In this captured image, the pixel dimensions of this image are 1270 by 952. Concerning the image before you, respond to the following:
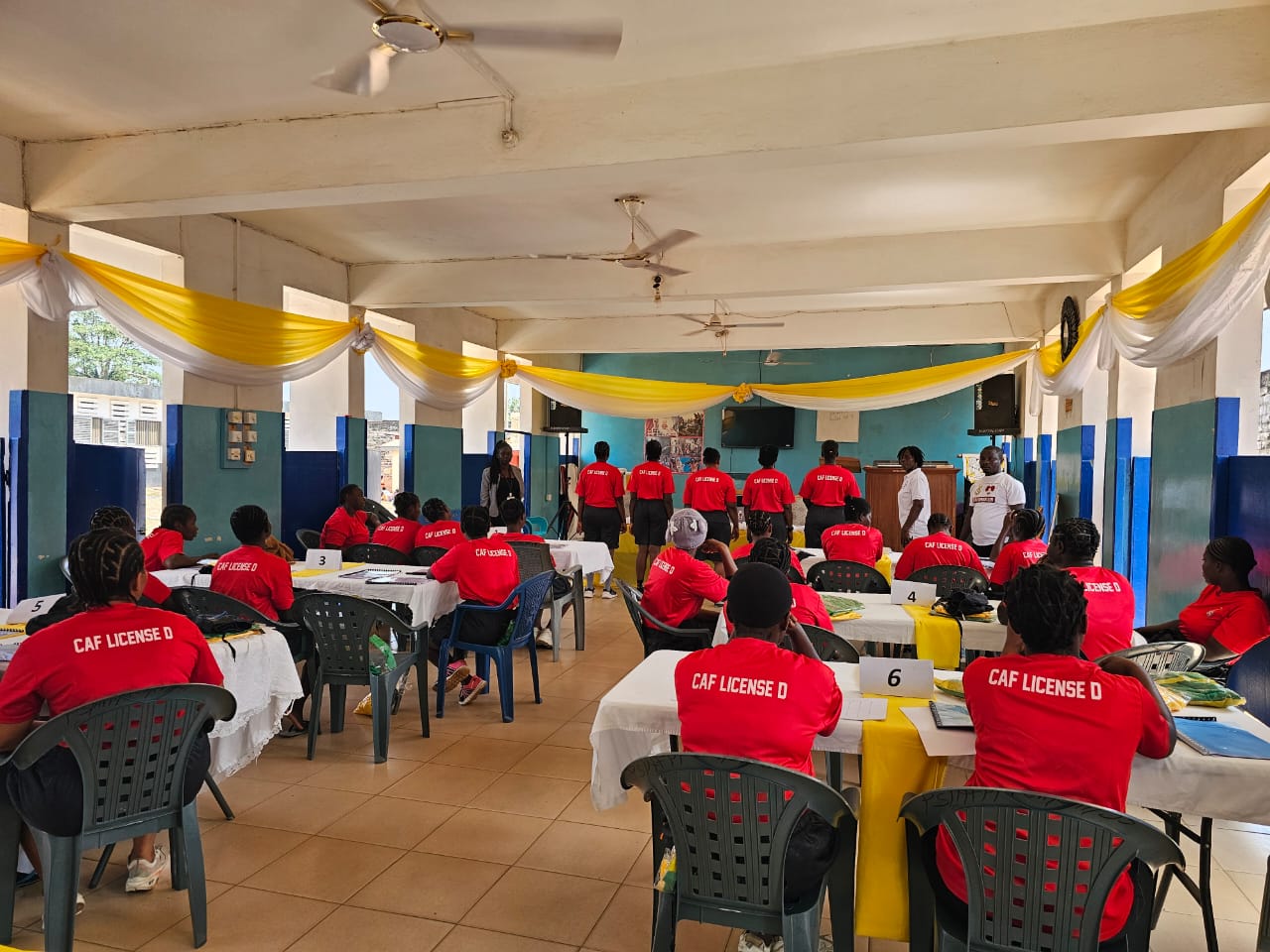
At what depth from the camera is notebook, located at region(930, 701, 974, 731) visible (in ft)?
7.95

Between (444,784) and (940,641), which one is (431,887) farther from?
(940,641)

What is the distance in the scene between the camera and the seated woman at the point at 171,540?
5.22m

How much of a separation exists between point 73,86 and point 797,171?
4.39 meters

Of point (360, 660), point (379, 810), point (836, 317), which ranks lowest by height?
point (379, 810)

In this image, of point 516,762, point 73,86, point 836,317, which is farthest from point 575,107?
point 836,317

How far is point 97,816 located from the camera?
96.8 inches

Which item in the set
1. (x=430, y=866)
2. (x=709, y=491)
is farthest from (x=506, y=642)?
(x=709, y=491)

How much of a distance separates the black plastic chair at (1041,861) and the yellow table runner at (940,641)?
2.07m

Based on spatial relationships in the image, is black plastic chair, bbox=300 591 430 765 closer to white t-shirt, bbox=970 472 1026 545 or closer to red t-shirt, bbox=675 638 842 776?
red t-shirt, bbox=675 638 842 776

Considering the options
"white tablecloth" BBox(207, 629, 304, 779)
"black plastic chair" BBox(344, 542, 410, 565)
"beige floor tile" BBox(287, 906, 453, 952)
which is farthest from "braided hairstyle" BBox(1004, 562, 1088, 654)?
"black plastic chair" BBox(344, 542, 410, 565)

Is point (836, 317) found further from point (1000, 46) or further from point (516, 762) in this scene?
point (516, 762)

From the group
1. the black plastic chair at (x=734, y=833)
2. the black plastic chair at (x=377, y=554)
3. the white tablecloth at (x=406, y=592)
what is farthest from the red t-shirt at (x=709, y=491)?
the black plastic chair at (x=734, y=833)

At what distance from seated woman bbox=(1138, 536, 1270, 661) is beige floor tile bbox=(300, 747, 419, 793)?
354cm

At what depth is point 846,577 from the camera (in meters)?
5.69
